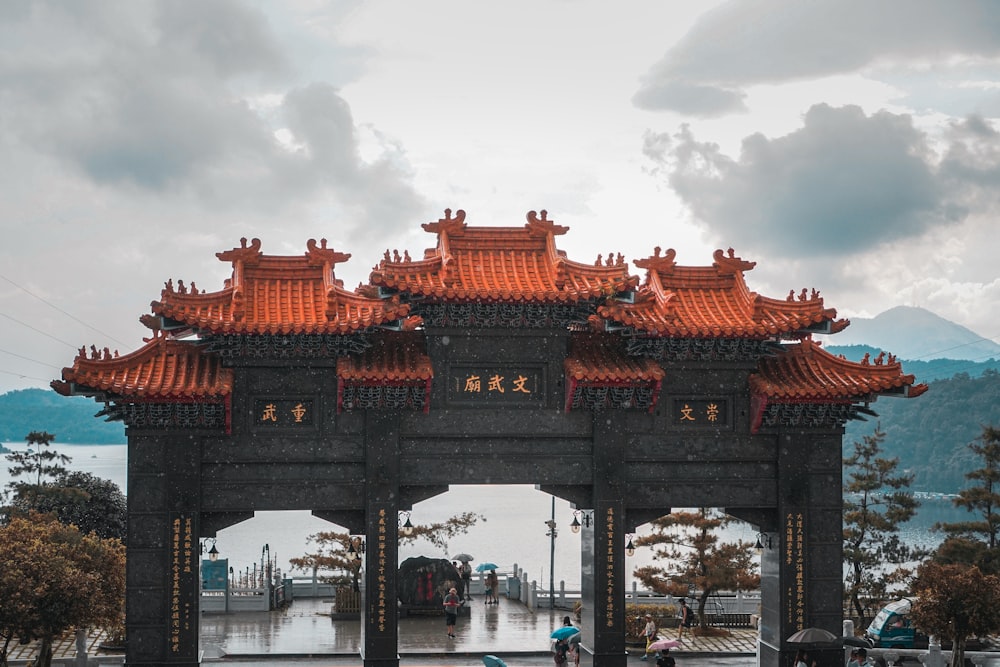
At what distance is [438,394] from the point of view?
1825 centimetres

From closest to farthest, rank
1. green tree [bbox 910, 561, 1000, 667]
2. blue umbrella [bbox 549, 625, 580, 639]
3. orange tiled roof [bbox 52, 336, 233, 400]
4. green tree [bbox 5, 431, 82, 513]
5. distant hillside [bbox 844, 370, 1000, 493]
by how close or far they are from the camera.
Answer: orange tiled roof [bbox 52, 336, 233, 400] → blue umbrella [bbox 549, 625, 580, 639] → green tree [bbox 910, 561, 1000, 667] → green tree [bbox 5, 431, 82, 513] → distant hillside [bbox 844, 370, 1000, 493]

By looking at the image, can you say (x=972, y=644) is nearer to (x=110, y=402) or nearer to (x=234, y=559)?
(x=110, y=402)

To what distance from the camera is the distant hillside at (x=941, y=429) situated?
9500 centimetres

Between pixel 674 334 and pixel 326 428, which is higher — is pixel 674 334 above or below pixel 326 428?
above

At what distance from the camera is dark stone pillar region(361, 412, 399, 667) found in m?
17.9

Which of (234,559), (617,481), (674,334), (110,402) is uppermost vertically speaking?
(674,334)

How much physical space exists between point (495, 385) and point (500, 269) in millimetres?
1964

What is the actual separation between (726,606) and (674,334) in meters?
14.3

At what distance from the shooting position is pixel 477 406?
1833 centimetres

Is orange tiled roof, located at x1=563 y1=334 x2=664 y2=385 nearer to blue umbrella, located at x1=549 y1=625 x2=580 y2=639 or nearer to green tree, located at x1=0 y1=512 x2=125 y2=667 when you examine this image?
blue umbrella, located at x1=549 y1=625 x2=580 y2=639

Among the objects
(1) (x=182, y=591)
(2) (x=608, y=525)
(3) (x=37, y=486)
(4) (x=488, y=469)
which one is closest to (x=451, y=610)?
(2) (x=608, y=525)

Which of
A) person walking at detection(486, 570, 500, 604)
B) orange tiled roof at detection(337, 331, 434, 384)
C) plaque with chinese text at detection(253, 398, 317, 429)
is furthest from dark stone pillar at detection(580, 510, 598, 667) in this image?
person walking at detection(486, 570, 500, 604)

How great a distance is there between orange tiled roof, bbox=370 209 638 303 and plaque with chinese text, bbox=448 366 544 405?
1.44m

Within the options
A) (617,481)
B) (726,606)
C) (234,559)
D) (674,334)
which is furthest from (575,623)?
(234,559)
